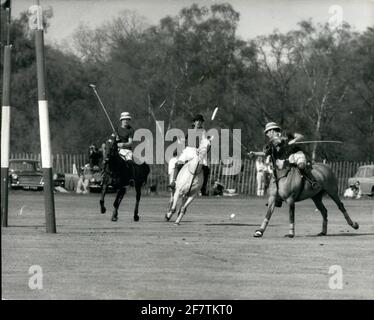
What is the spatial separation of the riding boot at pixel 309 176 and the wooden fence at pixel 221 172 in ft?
115

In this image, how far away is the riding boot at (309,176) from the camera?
77.2 feet

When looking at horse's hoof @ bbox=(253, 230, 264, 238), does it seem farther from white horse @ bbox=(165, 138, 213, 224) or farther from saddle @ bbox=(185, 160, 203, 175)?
saddle @ bbox=(185, 160, 203, 175)

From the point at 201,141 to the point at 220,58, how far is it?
44.2 meters

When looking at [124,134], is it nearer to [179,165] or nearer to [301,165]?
[179,165]

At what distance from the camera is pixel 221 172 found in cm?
6166

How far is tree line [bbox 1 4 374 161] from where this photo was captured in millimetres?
69375

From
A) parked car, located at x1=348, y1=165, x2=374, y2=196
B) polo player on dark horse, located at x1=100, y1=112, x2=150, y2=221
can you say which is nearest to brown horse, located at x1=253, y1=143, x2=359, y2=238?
polo player on dark horse, located at x1=100, y1=112, x2=150, y2=221

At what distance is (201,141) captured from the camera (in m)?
26.8

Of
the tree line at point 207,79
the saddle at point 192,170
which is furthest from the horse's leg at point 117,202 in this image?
the tree line at point 207,79

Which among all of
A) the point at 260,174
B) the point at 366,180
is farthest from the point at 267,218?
the point at 366,180

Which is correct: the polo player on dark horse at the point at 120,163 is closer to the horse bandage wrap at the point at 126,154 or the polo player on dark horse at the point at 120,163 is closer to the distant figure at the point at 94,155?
the horse bandage wrap at the point at 126,154

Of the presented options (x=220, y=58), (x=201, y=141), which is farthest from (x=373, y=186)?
(x=201, y=141)
